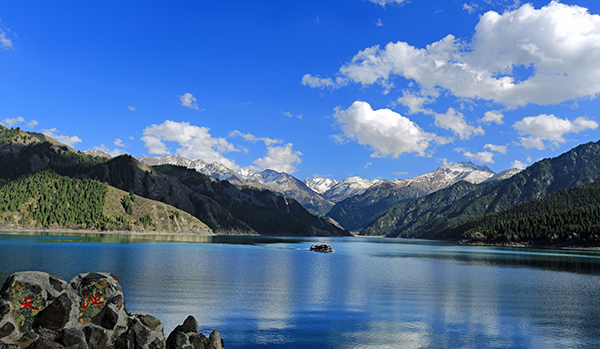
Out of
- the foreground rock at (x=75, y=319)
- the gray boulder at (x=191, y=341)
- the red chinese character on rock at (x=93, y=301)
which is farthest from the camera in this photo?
the gray boulder at (x=191, y=341)

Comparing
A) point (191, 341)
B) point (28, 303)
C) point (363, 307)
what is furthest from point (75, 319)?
point (363, 307)

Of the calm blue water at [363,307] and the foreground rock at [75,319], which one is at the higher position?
the foreground rock at [75,319]

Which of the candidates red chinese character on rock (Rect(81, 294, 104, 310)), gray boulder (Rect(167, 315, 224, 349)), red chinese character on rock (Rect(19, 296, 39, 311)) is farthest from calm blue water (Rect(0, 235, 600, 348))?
red chinese character on rock (Rect(19, 296, 39, 311))

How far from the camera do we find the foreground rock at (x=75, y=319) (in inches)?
852

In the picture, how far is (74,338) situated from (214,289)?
35593 millimetres

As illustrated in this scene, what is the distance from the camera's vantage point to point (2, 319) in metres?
21.2

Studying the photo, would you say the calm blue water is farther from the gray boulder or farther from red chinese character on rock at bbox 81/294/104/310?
red chinese character on rock at bbox 81/294/104/310

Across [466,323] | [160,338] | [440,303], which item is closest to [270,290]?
[440,303]

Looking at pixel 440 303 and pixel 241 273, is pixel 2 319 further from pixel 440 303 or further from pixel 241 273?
pixel 241 273

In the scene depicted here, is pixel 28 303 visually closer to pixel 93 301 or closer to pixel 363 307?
pixel 93 301

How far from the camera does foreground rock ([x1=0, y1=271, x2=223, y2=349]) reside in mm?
21641

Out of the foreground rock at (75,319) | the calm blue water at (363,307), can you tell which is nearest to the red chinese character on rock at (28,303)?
the foreground rock at (75,319)

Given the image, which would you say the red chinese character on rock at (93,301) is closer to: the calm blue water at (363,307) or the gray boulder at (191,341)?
the gray boulder at (191,341)

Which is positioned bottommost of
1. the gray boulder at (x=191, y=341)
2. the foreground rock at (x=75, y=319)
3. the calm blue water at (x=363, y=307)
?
the calm blue water at (x=363, y=307)
